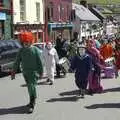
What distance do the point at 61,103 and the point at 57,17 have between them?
133 feet

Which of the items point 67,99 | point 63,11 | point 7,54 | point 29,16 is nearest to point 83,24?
point 63,11

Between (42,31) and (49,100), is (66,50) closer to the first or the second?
(49,100)

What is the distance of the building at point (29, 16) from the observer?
39.7m

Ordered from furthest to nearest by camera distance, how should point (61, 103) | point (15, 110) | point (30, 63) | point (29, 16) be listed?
1. point (29, 16)
2. point (61, 103)
3. point (15, 110)
4. point (30, 63)

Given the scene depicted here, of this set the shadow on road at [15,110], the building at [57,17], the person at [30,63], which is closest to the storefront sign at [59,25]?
the building at [57,17]

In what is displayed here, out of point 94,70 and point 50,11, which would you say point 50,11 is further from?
point 94,70

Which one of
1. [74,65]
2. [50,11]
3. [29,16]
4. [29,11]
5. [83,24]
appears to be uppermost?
[29,11]

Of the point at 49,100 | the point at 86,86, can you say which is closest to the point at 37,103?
the point at 49,100

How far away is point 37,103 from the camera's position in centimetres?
1345

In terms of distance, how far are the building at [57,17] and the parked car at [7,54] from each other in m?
24.1

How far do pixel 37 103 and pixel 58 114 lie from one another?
1.87 metres

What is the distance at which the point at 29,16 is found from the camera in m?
42.4

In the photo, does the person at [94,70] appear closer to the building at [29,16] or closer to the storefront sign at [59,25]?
the building at [29,16]

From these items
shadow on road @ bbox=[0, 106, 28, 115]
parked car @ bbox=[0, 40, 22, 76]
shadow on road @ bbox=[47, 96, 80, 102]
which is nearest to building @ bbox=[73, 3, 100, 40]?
parked car @ bbox=[0, 40, 22, 76]
